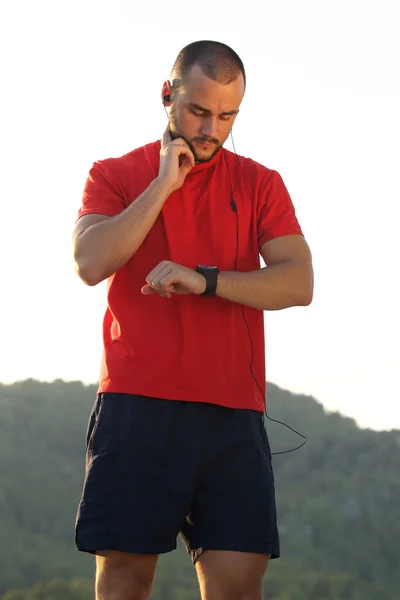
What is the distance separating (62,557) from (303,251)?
867 cm

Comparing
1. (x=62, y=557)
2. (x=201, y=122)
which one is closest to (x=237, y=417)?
(x=201, y=122)

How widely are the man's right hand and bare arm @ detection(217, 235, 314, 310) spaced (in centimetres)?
33

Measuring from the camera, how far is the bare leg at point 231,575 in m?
3.17

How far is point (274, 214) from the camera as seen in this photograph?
11.3 feet

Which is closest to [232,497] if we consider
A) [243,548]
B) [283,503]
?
[243,548]

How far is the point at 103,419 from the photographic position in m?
3.28

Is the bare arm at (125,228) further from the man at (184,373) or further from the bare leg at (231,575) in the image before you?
the bare leg at (231,575)

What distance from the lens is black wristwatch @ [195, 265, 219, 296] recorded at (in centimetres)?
314

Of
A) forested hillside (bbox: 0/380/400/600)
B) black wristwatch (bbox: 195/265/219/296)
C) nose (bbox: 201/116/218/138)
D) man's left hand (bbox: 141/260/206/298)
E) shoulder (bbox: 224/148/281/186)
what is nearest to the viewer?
man's left hand (bbox: 141/260/206/298)

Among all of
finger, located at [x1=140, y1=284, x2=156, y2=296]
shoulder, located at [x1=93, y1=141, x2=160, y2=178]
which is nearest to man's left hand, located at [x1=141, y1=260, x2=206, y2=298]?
finger, located at [x1=140, y1=284, x2=156, y2=296]

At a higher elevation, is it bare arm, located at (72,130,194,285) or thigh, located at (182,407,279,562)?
bare arm, located at (72,130,194,285)

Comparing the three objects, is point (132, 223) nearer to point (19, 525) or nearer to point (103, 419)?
point (103, 419)

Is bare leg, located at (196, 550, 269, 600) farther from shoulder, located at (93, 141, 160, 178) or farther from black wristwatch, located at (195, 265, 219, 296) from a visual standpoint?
shoulder, located at (93, 141, 160, 178)

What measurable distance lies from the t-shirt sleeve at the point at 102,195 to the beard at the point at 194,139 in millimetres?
254
